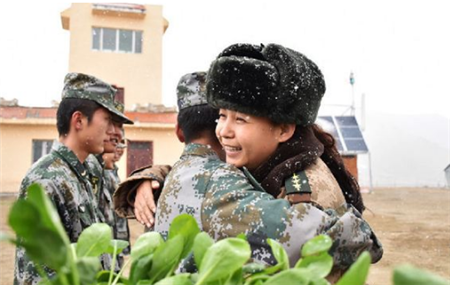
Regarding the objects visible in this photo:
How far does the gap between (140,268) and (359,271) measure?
0.87 feet

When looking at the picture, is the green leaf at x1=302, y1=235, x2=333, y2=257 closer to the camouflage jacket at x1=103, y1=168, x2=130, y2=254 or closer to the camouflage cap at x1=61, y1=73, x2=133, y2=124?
the camouflage cap at x1=61, y1=73, x2=133, y2=124

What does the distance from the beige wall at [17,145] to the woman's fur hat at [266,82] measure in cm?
1424

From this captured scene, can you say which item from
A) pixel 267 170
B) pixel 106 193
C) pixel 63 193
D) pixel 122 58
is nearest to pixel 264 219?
pixel 267 170

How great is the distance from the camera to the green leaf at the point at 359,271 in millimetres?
368

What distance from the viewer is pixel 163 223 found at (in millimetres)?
1268

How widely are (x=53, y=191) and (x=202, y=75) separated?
867 millimetres

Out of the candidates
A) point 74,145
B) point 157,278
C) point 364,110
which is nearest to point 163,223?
point 157,278

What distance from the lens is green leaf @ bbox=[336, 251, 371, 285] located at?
368 mm

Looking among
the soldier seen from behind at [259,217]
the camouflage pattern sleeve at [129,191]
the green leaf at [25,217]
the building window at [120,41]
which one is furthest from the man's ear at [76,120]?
the building window at [120,41]

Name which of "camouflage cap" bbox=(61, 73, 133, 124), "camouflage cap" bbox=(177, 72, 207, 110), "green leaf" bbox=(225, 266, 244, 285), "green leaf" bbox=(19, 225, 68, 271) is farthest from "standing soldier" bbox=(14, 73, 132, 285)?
"green leaf" bbox=(19, 225, 68, 271)

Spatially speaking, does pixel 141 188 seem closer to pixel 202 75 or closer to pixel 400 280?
pixel 202 75

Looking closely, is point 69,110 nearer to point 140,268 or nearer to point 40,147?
point 140,268

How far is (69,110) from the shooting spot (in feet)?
8.36

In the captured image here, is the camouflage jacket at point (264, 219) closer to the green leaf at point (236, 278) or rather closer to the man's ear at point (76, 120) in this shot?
the green leaf at point (236, 278)
